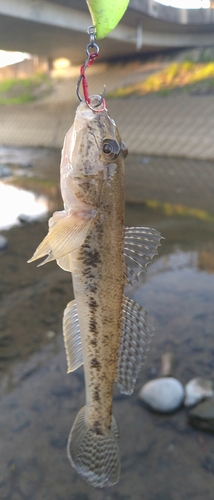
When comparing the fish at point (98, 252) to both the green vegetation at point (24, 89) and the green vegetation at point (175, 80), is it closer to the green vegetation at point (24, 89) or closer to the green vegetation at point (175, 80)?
the green vegetation at point (175, 80)

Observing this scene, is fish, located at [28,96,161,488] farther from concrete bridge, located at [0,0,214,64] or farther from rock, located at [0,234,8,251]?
concrete bridge, located at [0,0,214,64]

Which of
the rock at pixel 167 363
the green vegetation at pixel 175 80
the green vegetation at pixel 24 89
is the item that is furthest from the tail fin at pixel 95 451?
the green vegetation at pixel 24 89

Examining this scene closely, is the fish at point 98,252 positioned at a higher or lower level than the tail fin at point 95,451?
higher

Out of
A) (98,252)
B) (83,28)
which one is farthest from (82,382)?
(83,28)

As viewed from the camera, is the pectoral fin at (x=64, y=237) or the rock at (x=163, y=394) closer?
the pectoral fin at (x=64, y=237)

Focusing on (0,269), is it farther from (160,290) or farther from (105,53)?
(105,53)

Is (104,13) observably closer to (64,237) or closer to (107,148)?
(107,148)
